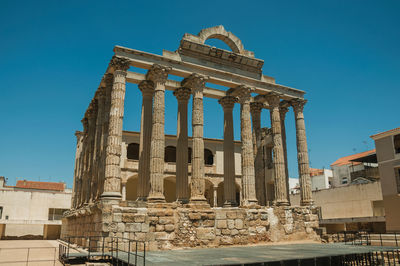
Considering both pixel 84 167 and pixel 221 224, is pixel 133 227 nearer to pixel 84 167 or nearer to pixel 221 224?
pixel 221 224

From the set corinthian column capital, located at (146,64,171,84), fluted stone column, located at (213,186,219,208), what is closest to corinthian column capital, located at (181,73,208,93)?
corinthian column capital, located at (146,64,171,84)

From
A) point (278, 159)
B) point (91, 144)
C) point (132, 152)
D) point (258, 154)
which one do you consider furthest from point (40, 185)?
point (278, 159)

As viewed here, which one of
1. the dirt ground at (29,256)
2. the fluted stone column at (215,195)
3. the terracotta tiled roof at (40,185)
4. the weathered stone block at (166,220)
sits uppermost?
the terracotta tiled roof at (40,185)

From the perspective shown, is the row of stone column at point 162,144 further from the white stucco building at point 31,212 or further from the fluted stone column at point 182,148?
the white stucco building at point 31,212

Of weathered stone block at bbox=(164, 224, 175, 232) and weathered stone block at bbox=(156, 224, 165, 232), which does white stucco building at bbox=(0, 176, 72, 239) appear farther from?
weathered stone block at bbox=(164, 224, 175, 232)

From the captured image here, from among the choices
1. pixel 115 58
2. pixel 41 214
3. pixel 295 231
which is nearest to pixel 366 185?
pixel 295 231

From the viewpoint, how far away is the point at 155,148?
17.4m

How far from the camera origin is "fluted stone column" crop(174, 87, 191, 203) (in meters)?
18.6

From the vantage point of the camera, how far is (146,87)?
2012 cm

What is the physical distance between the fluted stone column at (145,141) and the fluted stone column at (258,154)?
8.04m

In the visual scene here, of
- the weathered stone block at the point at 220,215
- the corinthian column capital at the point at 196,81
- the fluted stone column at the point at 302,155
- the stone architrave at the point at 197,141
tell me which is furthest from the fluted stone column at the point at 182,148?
the fluted stone column at the point at 302,155

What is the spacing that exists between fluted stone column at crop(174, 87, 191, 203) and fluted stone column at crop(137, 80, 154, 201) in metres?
1.67

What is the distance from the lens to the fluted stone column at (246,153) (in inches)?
767

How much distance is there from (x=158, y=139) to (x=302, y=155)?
10577 mm
